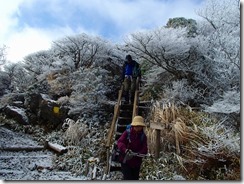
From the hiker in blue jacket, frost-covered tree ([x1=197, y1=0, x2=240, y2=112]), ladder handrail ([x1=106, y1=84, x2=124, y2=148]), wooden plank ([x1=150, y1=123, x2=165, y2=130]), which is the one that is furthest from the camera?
the hiker in blue jacket

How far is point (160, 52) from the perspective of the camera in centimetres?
391

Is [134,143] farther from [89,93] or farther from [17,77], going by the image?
[17,77]

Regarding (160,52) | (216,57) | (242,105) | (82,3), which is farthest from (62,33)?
(242,105)

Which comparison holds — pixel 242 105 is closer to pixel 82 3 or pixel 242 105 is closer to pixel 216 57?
pixel 216 57

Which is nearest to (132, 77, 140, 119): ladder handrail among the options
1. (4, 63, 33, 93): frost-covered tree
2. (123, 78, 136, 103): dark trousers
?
(123, 78, 136, 103): dark trousers

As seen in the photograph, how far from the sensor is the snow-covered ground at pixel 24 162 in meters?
2.86

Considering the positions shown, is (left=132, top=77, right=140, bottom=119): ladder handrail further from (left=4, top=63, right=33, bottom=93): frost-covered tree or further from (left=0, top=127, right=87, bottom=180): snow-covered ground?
(left=4, top=63, right=33, bottom=93): frost-covered tree

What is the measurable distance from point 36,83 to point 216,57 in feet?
5.49

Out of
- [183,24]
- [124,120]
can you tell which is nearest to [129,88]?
[124,120]

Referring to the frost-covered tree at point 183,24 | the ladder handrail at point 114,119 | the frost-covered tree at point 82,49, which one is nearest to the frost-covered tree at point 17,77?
the frost-covered tree at point 82,49

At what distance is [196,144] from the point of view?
10.0 ft

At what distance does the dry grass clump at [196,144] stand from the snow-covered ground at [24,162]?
2.70 ft

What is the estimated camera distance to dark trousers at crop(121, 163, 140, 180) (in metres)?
2.65

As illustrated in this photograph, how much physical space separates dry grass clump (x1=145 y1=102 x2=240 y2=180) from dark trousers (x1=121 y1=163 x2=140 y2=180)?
0.35 meters
